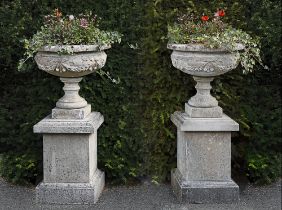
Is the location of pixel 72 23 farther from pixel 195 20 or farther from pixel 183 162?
pixel 183 162

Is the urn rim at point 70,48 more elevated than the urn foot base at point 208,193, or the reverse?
the urn rim at point 70,48

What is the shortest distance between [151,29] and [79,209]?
6.60ft

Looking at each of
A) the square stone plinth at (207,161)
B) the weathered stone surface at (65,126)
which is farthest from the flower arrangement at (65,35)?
the square stone plinth at (207,161)

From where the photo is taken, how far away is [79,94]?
17.2 feet

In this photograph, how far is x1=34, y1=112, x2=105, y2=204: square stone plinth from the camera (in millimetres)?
4621

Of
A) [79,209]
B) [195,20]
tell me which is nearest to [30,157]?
[79,209]

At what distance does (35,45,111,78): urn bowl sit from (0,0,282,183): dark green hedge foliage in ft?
2.31

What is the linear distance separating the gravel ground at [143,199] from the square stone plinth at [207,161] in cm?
11

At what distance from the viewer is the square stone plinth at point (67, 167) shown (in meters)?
4.62

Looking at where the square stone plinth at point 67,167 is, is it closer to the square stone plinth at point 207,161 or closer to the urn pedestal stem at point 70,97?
the urn pedestal stem at point 70,97

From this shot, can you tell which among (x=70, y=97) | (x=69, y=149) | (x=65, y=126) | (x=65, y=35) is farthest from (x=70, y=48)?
(x=69, y=149)

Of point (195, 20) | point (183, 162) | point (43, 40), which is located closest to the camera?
point (43, 40)

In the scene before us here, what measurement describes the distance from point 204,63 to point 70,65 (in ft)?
4.03

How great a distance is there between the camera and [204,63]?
449 centimetres
